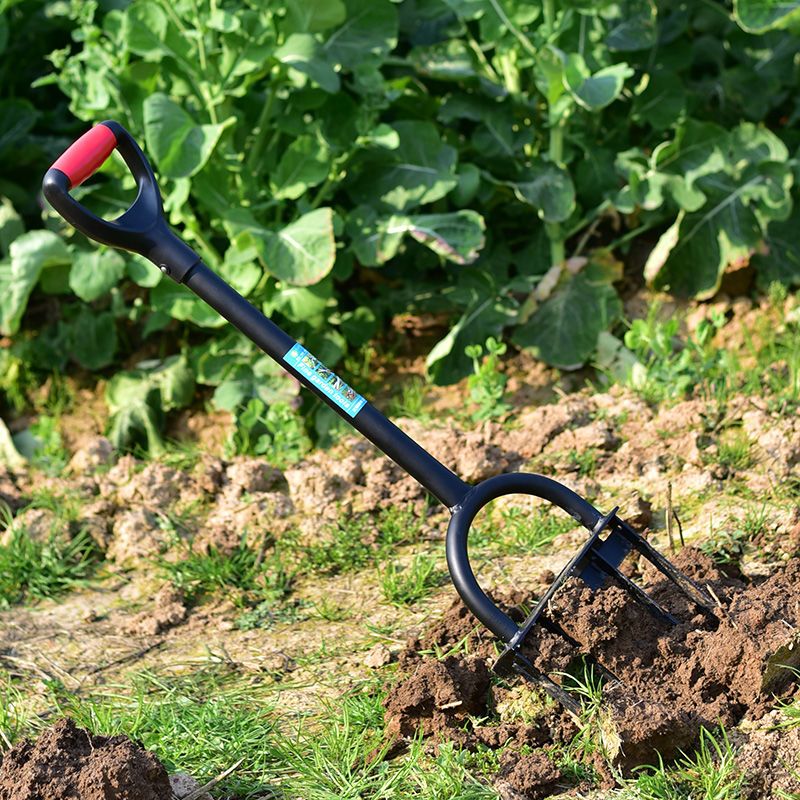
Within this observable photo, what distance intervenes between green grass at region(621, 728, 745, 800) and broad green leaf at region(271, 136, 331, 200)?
235 centimetres

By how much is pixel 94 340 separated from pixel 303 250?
1.04 metres

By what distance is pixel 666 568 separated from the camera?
2.38m

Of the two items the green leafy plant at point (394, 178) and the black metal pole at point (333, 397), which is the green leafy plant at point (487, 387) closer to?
the green leafy plant at point (394, 178)

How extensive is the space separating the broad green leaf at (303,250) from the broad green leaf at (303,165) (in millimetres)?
156

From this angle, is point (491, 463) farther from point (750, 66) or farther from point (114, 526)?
point (750, 66)

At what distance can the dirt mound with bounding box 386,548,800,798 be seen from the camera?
2.09 metres

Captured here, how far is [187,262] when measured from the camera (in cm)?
241

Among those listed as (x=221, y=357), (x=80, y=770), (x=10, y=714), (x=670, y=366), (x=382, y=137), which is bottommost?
(x=10, y=714)

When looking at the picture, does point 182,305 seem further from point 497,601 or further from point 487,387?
point 497,601

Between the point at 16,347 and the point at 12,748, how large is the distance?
2.51 meters

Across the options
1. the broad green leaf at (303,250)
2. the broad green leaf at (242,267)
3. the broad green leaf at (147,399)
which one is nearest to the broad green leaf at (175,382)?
the broad green leaf at (147,399)

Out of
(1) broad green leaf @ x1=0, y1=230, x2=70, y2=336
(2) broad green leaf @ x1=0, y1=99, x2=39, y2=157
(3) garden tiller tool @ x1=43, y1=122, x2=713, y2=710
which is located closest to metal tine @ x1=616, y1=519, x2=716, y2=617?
(3) garden tiller tool @ x1=43, y1=122, x2=713, y2=710

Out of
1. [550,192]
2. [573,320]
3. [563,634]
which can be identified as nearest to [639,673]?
[563,634]

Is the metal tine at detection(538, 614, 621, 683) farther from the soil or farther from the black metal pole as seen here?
the black metal pole
